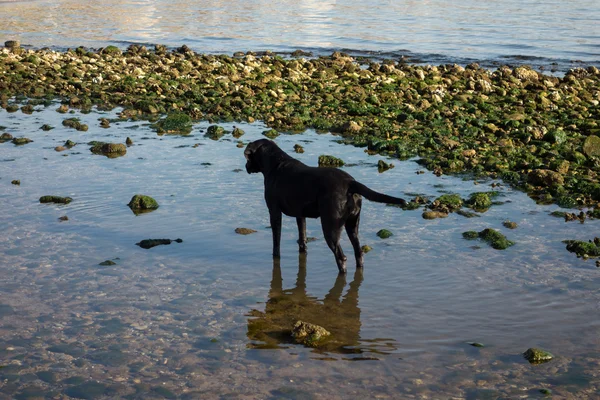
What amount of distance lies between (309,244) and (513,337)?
3.52 m

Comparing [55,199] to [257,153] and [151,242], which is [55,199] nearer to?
[151,242]

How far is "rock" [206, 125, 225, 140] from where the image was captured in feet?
54.7

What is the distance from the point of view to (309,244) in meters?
10.7

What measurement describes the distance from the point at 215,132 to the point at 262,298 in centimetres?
823

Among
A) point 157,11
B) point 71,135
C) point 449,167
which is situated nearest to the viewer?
point 449,167

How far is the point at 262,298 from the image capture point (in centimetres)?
905

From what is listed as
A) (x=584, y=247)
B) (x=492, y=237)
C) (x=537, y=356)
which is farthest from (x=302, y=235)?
(x=537, y=356)

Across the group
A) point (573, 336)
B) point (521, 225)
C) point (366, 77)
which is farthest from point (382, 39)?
point (573, 336)

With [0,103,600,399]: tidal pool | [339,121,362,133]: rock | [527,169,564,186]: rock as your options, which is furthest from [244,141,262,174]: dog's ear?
[339,121,362,133]: rock

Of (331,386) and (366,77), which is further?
(366,77)

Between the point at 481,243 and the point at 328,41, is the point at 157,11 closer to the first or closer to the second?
the point at 328,41

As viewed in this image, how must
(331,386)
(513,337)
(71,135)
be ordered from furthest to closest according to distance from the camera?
(71,135), (513,337), (331,386)

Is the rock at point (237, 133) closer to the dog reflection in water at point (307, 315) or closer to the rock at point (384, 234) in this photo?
the rock at point (384, 234)

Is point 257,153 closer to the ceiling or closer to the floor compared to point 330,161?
closer to the ceiling
